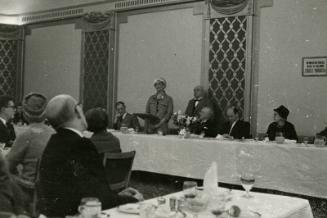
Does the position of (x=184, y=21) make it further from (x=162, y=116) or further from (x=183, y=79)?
(x=162, y=116)

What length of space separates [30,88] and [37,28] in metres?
1.43

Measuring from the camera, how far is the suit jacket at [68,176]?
2.11 m

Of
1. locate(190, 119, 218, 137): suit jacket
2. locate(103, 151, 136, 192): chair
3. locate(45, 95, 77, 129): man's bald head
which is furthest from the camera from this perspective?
locate(190, 119, 218, 137): suit jacket

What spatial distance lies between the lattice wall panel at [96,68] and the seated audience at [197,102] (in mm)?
2445

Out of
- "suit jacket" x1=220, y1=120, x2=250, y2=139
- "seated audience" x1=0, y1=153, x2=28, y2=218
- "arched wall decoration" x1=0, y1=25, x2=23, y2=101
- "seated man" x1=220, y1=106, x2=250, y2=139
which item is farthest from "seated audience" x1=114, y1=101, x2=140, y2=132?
"seated audience" x1=0, y1=153, x2=28, y2=218

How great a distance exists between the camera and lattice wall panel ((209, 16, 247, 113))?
25.0 feet

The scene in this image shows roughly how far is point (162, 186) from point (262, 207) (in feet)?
12.9

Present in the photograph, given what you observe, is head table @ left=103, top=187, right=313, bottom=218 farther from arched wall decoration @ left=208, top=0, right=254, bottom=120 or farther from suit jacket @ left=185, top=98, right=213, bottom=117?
arched wall decoration @ left=208, top=0, right=254, bottom=120

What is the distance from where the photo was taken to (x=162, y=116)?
7926 mm

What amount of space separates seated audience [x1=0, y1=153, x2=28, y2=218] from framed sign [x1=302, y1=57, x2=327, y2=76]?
6.28 m

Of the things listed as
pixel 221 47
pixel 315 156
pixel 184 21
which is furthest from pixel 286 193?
pixel 184 21

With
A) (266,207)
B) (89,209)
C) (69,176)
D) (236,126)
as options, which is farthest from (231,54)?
(89,209)

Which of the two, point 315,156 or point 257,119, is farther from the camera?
point 257,119

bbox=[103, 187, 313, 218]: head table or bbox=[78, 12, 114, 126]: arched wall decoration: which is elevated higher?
bbox=[78, 12, 114, 126]: arched wall decoration
